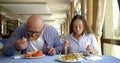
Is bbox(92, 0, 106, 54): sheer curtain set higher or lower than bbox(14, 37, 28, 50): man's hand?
higher

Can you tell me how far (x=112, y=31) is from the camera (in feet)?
12.3

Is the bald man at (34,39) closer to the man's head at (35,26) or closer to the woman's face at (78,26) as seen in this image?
the man's head at (35,26)

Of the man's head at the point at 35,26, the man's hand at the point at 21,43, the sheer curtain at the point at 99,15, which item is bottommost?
the man's hand at the point at 21,43

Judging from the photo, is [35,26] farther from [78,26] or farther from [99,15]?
[99,15]

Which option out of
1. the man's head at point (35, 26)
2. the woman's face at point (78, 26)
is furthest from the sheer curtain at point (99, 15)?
the man's head at point (35, 26)

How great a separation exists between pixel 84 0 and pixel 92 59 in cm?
392

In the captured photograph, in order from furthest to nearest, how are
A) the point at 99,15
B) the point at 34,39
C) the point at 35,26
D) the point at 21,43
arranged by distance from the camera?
the point at 99,15
the point at 34,39
the point at 35,26
the point at 21,43

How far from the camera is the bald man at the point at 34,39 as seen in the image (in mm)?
1995

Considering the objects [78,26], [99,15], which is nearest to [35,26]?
[78,26]

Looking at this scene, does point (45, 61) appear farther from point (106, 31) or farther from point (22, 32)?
point (106, 31)

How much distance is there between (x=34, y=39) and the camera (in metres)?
2.12

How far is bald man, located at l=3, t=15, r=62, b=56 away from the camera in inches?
78.5

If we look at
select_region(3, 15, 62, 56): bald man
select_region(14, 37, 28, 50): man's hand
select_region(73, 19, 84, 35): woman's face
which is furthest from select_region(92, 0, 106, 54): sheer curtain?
select_region(14, 37, 28, 50): man's hand

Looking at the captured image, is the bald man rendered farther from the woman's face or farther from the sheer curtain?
the sheer curtain
